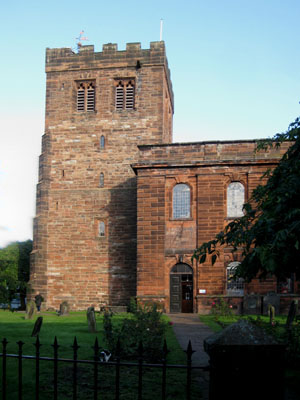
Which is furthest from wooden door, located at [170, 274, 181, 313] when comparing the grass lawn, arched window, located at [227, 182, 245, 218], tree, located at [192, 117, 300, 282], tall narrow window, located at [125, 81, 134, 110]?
tree, located at [192, 117, 300, 282]

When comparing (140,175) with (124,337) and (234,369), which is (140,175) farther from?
(234,369)

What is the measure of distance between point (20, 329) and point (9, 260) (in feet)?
64.1

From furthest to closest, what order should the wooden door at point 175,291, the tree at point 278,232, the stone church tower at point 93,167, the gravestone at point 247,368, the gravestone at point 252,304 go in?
the stone church tower at point 93,167, the wooden door at point 175,291, the gravestone at point 252,304, the tree at point 278,232, the gravestone at point 247,368

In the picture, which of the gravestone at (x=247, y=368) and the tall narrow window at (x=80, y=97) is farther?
the tall narrow window at (x=80, y=97)

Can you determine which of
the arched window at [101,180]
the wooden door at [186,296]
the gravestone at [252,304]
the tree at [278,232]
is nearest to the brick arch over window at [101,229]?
the arched window at [101,180]

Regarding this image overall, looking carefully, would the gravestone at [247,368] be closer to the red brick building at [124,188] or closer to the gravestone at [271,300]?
the red brick building at [124,188]

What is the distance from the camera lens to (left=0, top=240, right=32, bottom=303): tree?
31.8m

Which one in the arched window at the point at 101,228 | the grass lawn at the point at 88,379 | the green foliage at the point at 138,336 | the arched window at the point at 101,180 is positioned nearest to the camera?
the grass lawn at the point at 88,379

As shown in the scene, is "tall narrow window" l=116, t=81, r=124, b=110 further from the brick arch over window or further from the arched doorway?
the arched doorway

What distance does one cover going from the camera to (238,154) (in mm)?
27203

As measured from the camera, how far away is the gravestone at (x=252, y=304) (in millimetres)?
25844

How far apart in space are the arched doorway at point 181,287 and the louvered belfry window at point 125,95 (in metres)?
11.5

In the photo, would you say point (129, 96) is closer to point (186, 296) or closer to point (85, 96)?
point (85, 96)

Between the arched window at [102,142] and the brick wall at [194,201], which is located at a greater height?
the arched window at [102,142]
